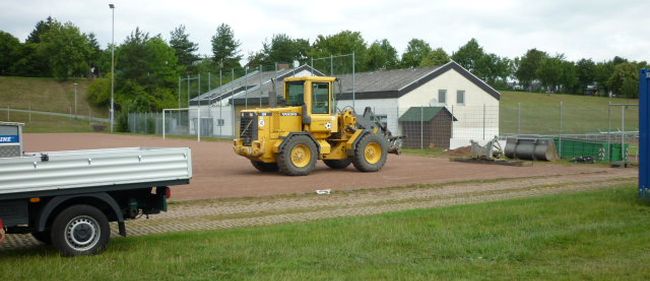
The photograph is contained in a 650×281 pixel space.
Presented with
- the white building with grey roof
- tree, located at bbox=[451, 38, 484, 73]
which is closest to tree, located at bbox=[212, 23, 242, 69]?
tree, located at bbox=[451, 38, 484, 73]

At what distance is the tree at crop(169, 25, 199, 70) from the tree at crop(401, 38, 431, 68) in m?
31.7

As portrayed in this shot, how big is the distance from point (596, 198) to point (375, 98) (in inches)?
1136

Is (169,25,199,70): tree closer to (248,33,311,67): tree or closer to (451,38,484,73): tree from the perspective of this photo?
(248,33,311,67): tree

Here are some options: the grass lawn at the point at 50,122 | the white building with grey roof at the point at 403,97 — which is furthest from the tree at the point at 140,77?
the white building with grey roof at the point at 403,97

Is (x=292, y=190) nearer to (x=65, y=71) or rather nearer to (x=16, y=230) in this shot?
(x=16, y=230)

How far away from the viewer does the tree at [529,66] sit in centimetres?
12412

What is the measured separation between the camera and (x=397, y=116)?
3759 centimetres

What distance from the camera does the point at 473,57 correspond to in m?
115

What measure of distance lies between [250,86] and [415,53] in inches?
2588

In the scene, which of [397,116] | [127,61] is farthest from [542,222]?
[127,61]

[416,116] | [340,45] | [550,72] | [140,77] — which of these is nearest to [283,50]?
[340,45]

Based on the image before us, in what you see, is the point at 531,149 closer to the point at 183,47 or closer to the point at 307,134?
the point at 307,134

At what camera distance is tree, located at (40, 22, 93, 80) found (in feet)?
351

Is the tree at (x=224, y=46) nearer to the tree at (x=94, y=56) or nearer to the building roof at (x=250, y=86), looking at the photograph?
the tree at (x=94, y=56)
